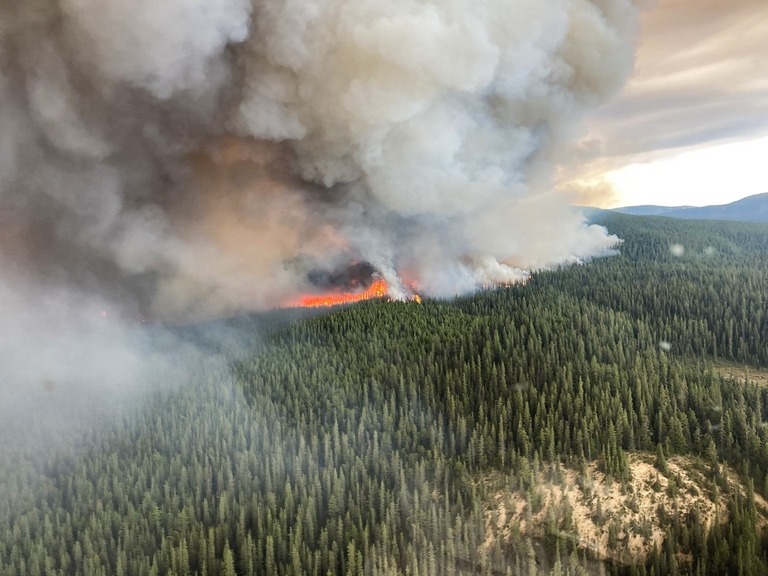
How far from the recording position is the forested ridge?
303 feet

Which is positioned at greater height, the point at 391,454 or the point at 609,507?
the point at 391,454

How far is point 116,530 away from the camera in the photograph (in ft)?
330

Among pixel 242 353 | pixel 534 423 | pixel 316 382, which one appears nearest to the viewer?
pixel 534 423

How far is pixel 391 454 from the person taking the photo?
386 feet

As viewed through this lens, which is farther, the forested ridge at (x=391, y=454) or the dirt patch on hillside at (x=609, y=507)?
the dirt patch on hillside at (x=609, y=507)

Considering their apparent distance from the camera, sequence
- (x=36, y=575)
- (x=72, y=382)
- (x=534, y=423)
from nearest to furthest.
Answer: (x=36, y=575) → (x=534, y=423) → (x=72, y=382)

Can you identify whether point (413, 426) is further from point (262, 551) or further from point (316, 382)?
point (262, 551)

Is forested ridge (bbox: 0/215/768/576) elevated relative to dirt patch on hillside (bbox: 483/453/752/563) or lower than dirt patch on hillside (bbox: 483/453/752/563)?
elevated

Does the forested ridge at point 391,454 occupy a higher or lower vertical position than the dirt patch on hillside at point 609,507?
higher

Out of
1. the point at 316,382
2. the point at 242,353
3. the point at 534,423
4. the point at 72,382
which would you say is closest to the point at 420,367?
the point at 316,382

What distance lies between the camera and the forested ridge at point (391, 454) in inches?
3634

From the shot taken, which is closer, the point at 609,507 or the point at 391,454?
the point at 609,507

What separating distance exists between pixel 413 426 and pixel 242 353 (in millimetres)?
76867

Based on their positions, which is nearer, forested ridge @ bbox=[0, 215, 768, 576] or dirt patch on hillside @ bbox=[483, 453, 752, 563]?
forested ridge @ bbox=[0, 215, 768, 576]
